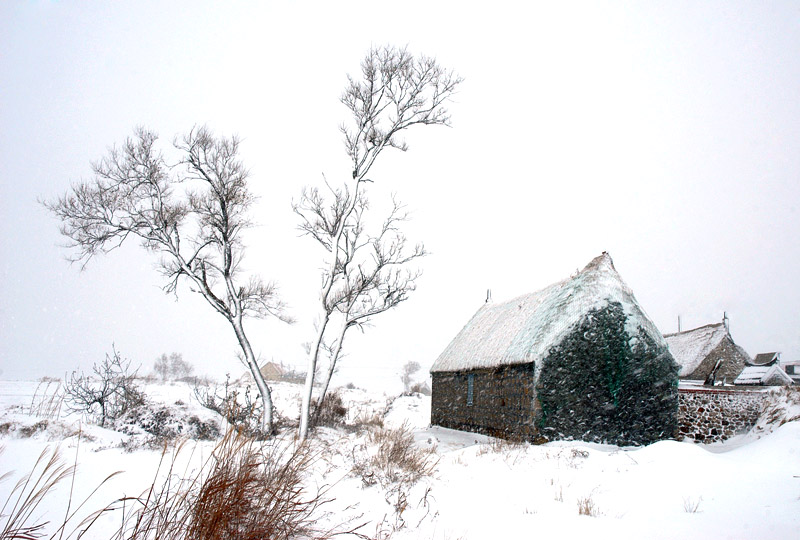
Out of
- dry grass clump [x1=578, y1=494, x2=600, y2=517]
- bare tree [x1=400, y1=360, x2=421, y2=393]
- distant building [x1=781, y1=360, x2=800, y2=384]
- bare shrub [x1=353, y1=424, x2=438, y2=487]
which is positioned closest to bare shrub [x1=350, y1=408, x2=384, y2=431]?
bare shrub [x1=353, y1=424, x2=438, y2=487]

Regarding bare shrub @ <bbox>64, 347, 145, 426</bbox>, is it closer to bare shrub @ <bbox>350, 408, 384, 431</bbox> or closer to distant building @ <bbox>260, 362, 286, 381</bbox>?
bare shrub @ <bbox>350, 408, 384, 431</bbox>

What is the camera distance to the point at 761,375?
27812 mm

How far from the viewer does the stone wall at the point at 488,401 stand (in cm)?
1445

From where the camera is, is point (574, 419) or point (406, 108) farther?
point (406, 108)

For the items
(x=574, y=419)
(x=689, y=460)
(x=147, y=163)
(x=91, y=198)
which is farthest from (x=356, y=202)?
(x=689, y=460)

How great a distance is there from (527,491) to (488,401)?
9626 millimetres

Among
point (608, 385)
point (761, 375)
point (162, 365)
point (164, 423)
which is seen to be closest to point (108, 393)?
point (164, 423)

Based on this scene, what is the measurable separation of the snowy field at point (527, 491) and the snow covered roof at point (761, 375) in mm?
18754

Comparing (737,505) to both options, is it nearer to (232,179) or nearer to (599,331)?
(599,331)

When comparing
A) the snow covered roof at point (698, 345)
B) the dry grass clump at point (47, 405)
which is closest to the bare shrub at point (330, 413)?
the dry grass clump at point (47, 405)

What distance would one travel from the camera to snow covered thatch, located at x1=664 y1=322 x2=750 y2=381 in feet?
101

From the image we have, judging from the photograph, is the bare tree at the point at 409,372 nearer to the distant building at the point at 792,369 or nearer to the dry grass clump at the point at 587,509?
the distant building at the point at 792,369

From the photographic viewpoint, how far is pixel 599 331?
48.1ft

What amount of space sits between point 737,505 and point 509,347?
9.16 metres
